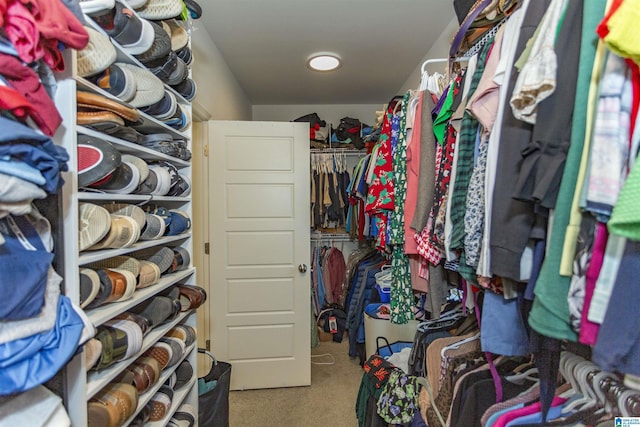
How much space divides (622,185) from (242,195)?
2120mm

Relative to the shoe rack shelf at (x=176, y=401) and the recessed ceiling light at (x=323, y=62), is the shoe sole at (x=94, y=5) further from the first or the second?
the recessed ceiling light at (x=323, y=62)

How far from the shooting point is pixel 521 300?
2.65 ft

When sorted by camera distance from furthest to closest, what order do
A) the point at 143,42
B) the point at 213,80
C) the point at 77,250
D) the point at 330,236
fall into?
1. the point at 330,236
2. the point at 213,80
3. the point at 143,42
4. the point at 77,250

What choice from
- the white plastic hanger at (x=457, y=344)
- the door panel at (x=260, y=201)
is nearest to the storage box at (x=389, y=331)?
the white plastic hanger at (x=457, y=344)

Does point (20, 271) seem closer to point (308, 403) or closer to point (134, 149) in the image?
point (134, 149)

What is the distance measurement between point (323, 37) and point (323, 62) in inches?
14.1

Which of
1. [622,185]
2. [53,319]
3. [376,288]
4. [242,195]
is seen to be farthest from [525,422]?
[242,195]

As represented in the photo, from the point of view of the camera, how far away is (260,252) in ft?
7.82

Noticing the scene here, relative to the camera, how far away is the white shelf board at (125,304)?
2.75 feet

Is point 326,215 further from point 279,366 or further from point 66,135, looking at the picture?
point 66,135

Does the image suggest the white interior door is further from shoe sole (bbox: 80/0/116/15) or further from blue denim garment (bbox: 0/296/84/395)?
blue denim garment (bbox: 0/296/84/395)

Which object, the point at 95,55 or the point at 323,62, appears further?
the point at 323,62

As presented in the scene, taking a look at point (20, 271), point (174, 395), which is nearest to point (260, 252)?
point (174, 395)

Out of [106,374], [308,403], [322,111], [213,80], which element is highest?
[322,111]
